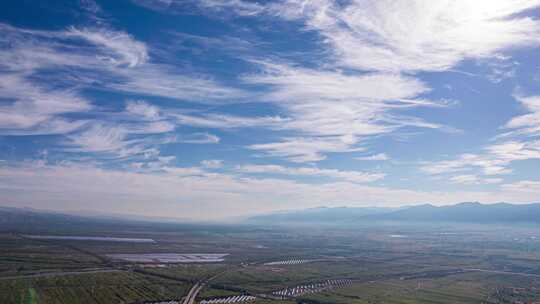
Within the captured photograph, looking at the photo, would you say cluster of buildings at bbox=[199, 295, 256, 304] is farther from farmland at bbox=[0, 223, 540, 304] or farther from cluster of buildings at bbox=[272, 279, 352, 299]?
cluster of buildings at bbox=[272, 279, 352, 299]

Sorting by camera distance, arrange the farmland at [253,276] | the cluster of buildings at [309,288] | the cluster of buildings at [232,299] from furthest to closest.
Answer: the cluster of buildings at [309,288] < the farmland at [253,276] < the cluster of buildings at [232,299]

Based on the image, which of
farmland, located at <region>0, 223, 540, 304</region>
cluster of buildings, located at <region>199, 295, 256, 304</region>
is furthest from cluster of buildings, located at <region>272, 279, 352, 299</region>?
cluster of buildings, located at <region>199, 295, 256, 304</region>

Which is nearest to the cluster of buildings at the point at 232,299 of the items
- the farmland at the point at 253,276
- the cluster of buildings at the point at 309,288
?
the farmland at the point at 253,276

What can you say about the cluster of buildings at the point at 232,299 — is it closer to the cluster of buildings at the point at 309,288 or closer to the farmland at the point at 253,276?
the farmland at the point at 253,276

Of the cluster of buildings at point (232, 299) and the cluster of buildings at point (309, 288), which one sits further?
the cluster of buildings at point (309, 288)

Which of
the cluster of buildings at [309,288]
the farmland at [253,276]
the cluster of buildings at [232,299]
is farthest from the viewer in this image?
the cluster of buildings at [309,288]

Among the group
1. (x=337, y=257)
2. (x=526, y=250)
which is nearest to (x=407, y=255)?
(x=337, y=257)

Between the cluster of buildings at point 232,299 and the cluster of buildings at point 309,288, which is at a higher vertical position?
the cluster of buildings at point 232,299

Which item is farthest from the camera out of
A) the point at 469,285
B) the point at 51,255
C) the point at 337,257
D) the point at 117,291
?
the point at 337,257

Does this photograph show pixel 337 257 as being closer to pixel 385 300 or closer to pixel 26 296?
pixel 385 300
